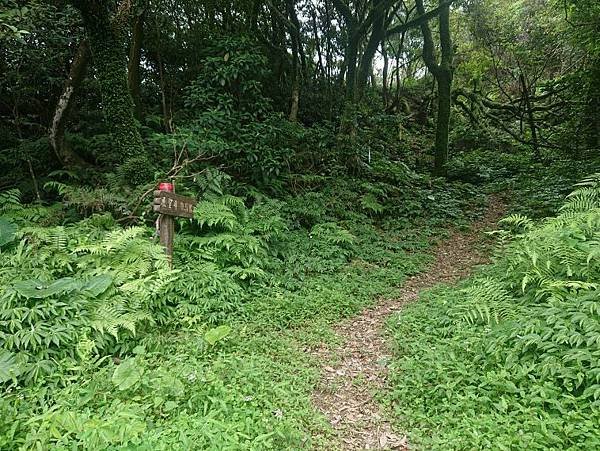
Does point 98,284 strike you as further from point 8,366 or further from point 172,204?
point 172,204

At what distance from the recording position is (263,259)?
6.60 m

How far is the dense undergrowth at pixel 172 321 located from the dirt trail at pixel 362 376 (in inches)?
7.6

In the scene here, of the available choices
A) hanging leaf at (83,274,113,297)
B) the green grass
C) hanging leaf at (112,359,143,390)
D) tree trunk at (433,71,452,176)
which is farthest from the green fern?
tree trunk at (433,71,452,176)

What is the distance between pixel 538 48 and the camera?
48.9ft

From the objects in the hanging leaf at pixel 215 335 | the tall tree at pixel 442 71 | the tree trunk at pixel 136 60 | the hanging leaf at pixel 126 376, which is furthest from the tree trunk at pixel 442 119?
the hanging leaf at pixel 126 376

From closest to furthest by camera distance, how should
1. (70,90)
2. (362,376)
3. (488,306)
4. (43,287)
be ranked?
(43,287), (362,376), (488,306), (70,90)

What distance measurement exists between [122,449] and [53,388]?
44.0 inches

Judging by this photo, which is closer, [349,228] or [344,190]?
[349,228]

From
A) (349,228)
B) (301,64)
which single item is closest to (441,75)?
(301,64)

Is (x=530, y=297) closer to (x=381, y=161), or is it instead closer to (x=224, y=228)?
(x=224, y=228)

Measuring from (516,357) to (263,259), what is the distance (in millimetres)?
4044

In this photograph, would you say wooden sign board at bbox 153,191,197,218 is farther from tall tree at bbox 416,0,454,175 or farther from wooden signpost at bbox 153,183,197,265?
tall tree at bbox 416,0,454,175

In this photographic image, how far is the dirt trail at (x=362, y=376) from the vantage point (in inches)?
132

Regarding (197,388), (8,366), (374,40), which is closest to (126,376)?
(197,388)
